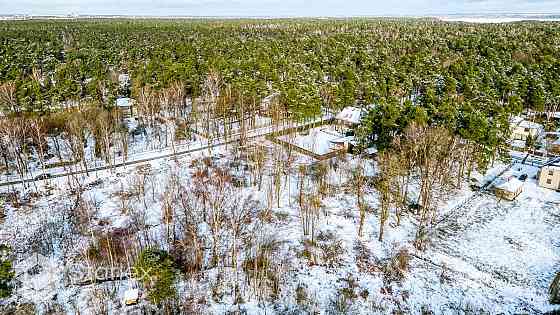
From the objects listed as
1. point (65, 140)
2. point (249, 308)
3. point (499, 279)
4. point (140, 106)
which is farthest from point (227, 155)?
point (499, 279)

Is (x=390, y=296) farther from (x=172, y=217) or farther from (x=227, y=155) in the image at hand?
(x=227, y=155)

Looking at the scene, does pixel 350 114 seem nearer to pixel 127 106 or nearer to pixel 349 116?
pixel 349 116

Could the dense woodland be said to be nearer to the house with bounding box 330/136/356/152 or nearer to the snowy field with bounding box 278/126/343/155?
the snowy field with bounding box 278/126/343/155

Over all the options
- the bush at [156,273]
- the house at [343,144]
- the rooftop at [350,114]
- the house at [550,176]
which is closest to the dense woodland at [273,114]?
the bush at [156,273]

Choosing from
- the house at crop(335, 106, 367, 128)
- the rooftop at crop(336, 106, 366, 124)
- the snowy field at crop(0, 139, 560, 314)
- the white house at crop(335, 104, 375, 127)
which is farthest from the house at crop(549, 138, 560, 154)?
the rooftop at crop(336, 106, 366, 124)

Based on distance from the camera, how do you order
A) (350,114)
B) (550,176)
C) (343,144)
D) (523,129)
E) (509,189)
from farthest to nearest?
1. (350,114)
2. (523,129)
3. (343,144)
4. (550,176)
5. (509,189)

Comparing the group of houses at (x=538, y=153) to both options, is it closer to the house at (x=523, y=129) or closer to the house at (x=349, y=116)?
the house at (x=523, y=129)

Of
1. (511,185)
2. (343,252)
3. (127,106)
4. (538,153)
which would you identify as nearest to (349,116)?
(538,153)
